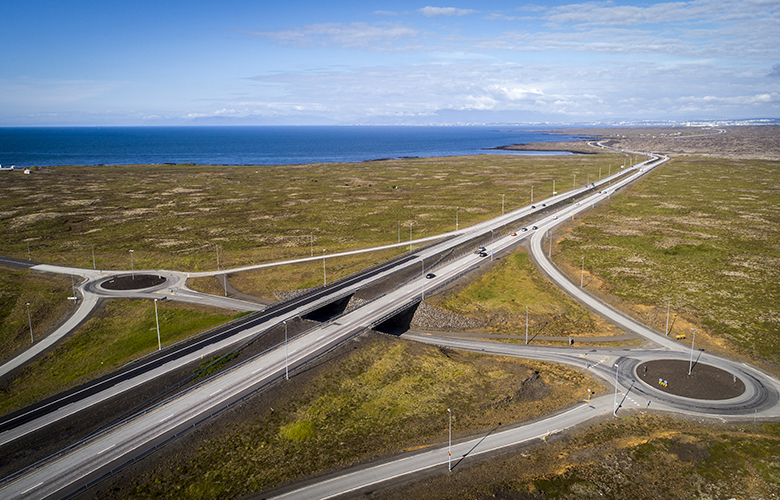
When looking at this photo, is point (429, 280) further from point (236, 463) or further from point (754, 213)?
point (754, 213)

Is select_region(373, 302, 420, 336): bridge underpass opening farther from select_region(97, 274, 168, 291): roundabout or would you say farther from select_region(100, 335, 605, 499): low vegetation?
select_region(97, 274, 168, 291): roundabout

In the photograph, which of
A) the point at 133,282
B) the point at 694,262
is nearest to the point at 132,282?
the point at 133,282

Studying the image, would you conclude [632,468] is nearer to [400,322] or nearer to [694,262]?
[400,322]

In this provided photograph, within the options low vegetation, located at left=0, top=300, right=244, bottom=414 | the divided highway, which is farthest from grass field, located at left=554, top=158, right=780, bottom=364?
low vegetation, located at left=0, top=300, right=244, bottom=414

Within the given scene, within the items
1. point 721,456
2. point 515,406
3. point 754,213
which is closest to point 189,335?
point 515,406

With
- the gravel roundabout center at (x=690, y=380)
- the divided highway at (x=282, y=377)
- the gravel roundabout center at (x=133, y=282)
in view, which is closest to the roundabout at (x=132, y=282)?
the gravel roundabout center at (x=133, y=282)
